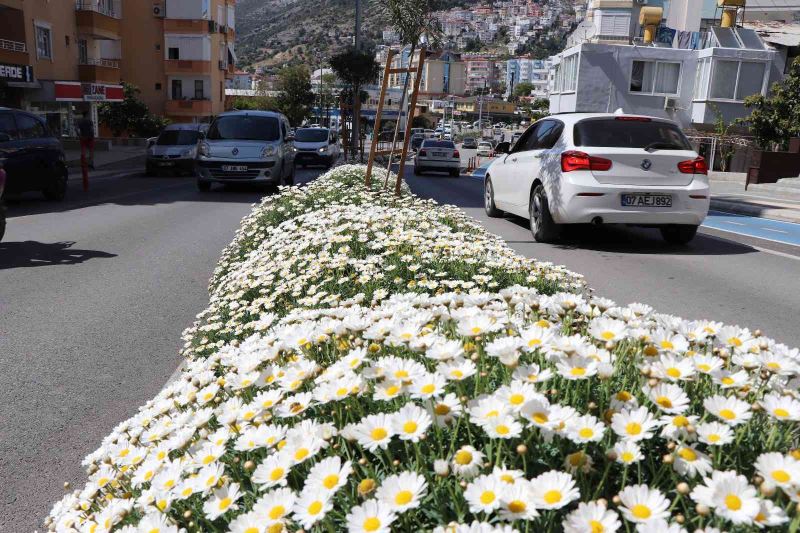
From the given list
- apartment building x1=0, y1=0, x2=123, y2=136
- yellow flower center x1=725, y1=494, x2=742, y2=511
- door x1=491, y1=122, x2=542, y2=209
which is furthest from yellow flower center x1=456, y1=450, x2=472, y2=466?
apartment building x1=0, y1=0, x2=123, y2=136

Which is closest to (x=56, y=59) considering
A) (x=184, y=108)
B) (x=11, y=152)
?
(x=184, y=108)

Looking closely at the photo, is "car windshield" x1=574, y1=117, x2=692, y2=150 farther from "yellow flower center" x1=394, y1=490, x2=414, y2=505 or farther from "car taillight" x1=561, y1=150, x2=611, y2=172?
"yellow flower center" x1=394, y1=490, x2=414, y2=505

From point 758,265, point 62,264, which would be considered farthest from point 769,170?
point 62,264

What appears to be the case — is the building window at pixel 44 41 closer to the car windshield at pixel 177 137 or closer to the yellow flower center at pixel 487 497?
the car windshield at pixel 177 137

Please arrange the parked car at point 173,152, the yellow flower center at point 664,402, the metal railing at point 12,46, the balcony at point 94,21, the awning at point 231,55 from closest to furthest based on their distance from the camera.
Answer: the yellow flower center at point 664,402, the parked car at point 173,152, the metal railing at point 12,46, the balcony at point 94,21, the awning at point 231,55

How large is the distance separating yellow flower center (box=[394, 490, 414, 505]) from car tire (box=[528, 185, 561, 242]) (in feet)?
30.2

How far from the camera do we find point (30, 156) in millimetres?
16234

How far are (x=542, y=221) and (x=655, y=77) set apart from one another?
37.2 m

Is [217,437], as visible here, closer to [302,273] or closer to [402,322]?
[402,322]

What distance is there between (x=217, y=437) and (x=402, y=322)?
770 millimetres

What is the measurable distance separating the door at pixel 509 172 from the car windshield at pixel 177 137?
59.2 ft

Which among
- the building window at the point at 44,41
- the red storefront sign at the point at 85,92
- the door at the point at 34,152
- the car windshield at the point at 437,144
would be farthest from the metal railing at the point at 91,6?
the door at the point at 34,152

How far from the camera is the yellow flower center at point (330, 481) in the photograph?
1.68 m

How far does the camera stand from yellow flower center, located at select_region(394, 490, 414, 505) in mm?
1570
